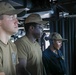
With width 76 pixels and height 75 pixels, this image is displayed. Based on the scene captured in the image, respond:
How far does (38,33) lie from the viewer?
2553 mm

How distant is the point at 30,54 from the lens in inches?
93.4

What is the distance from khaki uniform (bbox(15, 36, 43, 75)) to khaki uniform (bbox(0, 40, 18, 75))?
0.44 metres

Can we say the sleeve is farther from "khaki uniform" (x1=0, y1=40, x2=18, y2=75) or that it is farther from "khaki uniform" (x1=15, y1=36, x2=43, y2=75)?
"khaki uniform" (x1=0, y1=40, x2=18, y2=75)

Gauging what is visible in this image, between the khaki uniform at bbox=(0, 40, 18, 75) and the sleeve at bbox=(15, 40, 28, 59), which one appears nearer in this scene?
the khaki uniform at bbox=(0, 40, 18, 75)

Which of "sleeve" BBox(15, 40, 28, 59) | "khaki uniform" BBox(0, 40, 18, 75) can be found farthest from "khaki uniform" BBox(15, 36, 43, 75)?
"khaki uniform" BBox(0, 40, 18, 75)

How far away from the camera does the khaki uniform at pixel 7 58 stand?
1.68 m

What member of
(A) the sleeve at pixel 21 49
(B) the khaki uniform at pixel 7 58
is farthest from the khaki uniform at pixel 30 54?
(B) the khaki uniform at pixel 7 58

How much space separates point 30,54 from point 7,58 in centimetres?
66

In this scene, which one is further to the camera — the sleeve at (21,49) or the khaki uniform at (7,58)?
the sleeve at (21,49)

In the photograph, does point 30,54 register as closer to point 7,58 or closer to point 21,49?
point 21,49

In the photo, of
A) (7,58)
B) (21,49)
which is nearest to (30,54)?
(21,49)

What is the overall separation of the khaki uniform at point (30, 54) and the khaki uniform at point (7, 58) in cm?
44

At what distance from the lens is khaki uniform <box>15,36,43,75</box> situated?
2330mm

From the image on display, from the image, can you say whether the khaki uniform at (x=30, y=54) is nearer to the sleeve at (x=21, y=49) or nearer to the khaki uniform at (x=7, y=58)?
the sleeve at (x=21, y=49)
